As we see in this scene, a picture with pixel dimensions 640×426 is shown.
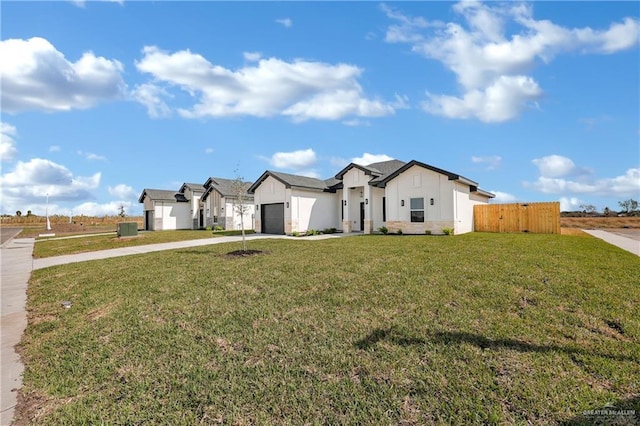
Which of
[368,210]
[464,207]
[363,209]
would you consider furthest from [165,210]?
[464,207]

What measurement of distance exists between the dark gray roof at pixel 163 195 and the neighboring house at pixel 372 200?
14157 mm

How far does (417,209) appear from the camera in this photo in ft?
62.8

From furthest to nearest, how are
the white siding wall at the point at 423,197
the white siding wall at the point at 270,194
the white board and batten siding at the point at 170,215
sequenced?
the white board and batten siding at the point at 170,215
the white siding wall at the point at 270,194
the white siding wall at the point at 423,197

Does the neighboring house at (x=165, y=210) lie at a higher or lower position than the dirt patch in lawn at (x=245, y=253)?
higher

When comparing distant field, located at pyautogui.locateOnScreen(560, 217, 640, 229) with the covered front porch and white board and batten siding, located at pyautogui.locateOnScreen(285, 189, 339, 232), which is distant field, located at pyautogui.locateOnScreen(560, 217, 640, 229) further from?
white board and batten siding, located at pyautogui.locateOnScreen(285, 189, 339, 232)

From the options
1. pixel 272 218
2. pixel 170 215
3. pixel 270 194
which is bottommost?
pixel 272 218

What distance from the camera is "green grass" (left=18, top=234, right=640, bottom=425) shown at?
122 inches

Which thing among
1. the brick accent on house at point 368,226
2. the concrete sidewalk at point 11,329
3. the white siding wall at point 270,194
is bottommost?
the concrete sidewalk at point 11,329

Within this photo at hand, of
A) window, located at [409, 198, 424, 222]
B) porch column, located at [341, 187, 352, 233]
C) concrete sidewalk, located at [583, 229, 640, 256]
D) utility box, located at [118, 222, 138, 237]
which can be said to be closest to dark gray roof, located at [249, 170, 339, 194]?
porch column, located at [341, 187, 352, 233]

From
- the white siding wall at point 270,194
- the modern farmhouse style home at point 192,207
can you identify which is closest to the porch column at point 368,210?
the white siding wall at point 270,194

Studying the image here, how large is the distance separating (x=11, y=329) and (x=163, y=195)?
3074cm

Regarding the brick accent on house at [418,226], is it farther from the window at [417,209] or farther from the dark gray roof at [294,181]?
the dark gray roof at [294,181]

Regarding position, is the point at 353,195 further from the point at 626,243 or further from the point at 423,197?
the point at 626,243

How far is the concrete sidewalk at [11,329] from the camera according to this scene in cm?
348
